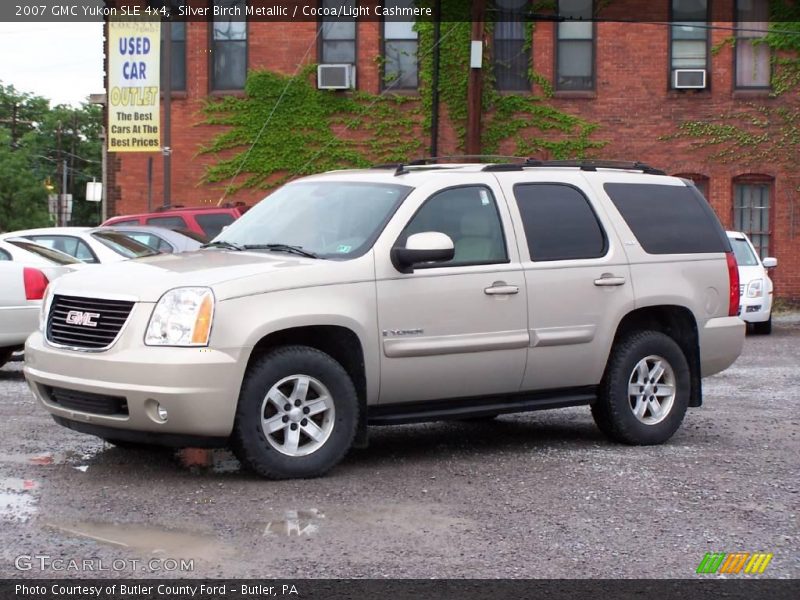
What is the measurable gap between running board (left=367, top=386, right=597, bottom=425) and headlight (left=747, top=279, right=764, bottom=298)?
1243 centimetres

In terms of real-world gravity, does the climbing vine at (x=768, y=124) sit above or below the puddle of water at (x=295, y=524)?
above

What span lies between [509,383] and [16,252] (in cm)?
698

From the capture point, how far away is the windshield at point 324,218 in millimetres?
8305

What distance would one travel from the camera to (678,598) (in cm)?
540

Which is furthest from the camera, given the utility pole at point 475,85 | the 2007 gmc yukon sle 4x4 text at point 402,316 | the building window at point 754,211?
the building window at point 754,211

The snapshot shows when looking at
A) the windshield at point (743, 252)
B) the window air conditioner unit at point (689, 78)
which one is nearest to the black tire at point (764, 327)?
the windshield at point (743, 252)

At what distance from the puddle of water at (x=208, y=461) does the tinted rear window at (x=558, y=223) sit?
2.29 m

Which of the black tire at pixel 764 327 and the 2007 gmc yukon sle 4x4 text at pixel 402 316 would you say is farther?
the black tire at pixel 764 327

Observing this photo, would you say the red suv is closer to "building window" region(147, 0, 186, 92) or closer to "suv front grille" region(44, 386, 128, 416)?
"building window" region(147, 0, 186, 92)

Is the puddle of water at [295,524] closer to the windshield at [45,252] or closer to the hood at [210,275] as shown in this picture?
the hood at [210,275]

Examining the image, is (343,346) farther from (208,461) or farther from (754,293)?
(754,293)

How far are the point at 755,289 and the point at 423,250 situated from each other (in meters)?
14.1

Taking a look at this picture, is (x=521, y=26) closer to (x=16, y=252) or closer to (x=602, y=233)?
(x=16, y=252)

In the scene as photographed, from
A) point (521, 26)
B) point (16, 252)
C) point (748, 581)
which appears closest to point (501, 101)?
point (521, 26)
